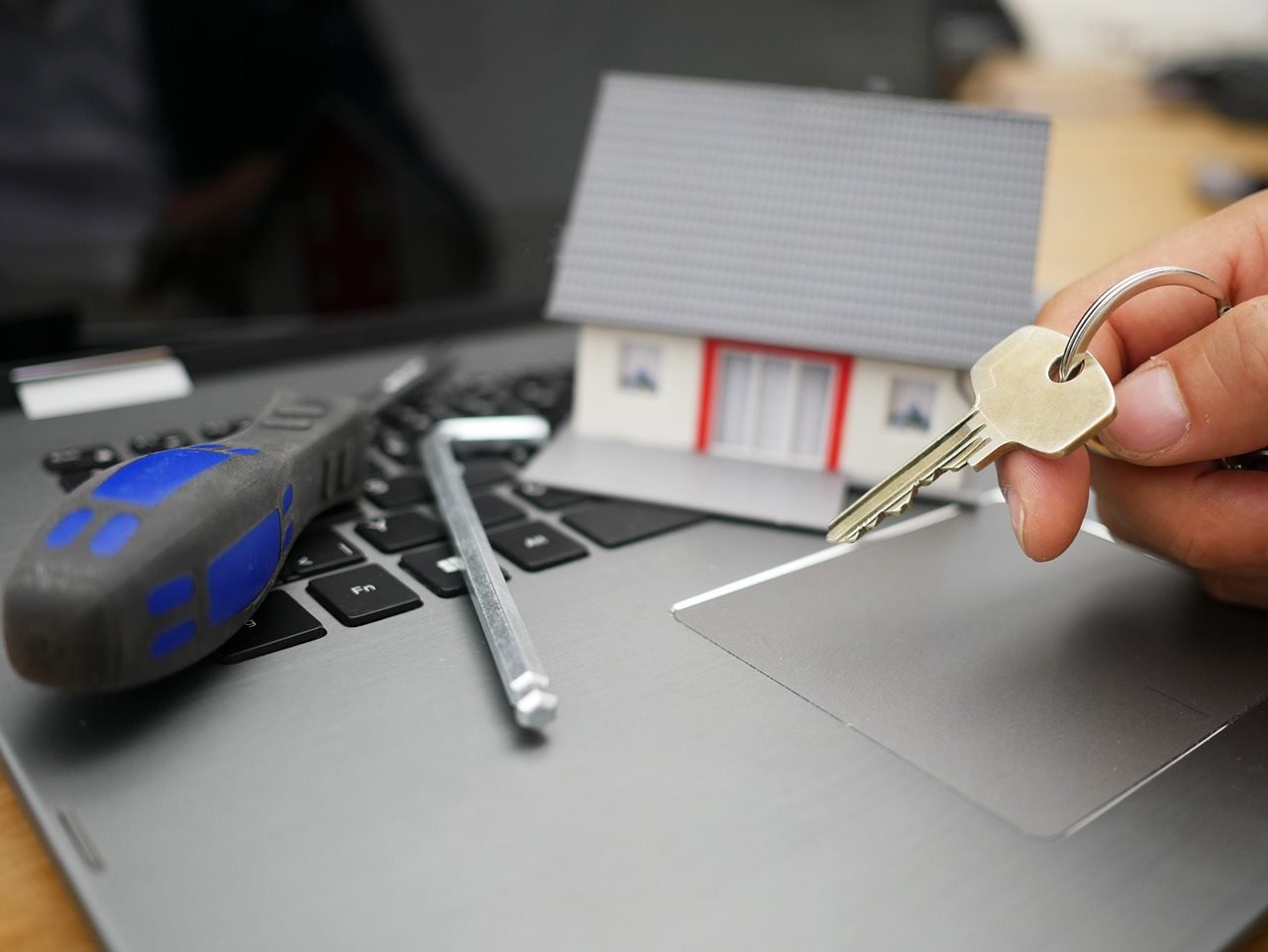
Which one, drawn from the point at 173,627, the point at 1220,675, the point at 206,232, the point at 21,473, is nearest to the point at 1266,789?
the point at 1220,675

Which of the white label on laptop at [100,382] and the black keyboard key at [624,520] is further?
the white label on laptop at [100,382]

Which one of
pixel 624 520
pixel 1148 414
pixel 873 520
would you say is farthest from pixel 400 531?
pixel 1148 414

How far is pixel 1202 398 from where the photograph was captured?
1.27 ft

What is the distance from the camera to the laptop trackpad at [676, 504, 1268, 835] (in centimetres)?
34

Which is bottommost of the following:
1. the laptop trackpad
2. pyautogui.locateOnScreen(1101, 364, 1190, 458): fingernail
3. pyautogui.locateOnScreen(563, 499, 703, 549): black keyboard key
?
the laptop trackpad

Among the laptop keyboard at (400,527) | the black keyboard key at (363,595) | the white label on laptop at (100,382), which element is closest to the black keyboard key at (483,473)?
the laptop keyboard at (400,527)

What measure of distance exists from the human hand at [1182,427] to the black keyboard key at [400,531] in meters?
0.26

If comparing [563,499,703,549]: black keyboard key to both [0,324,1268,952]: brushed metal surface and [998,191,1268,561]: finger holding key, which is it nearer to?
[0,324,1268,952]: brushed metal surface

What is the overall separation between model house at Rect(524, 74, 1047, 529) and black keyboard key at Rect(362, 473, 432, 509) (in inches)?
2.8

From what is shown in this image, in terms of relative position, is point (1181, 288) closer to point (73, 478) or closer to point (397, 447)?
point (397, 447)

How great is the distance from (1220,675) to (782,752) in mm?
205

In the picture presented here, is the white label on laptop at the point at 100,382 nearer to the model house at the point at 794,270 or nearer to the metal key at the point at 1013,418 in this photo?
the model house at the point at 794,270

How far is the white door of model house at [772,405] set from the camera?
0.55 metres

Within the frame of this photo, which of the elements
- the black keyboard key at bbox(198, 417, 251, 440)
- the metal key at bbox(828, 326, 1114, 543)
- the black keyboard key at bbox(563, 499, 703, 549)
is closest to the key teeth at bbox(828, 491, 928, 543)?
the metal key at bbox(828, 326, 1114, 543)
